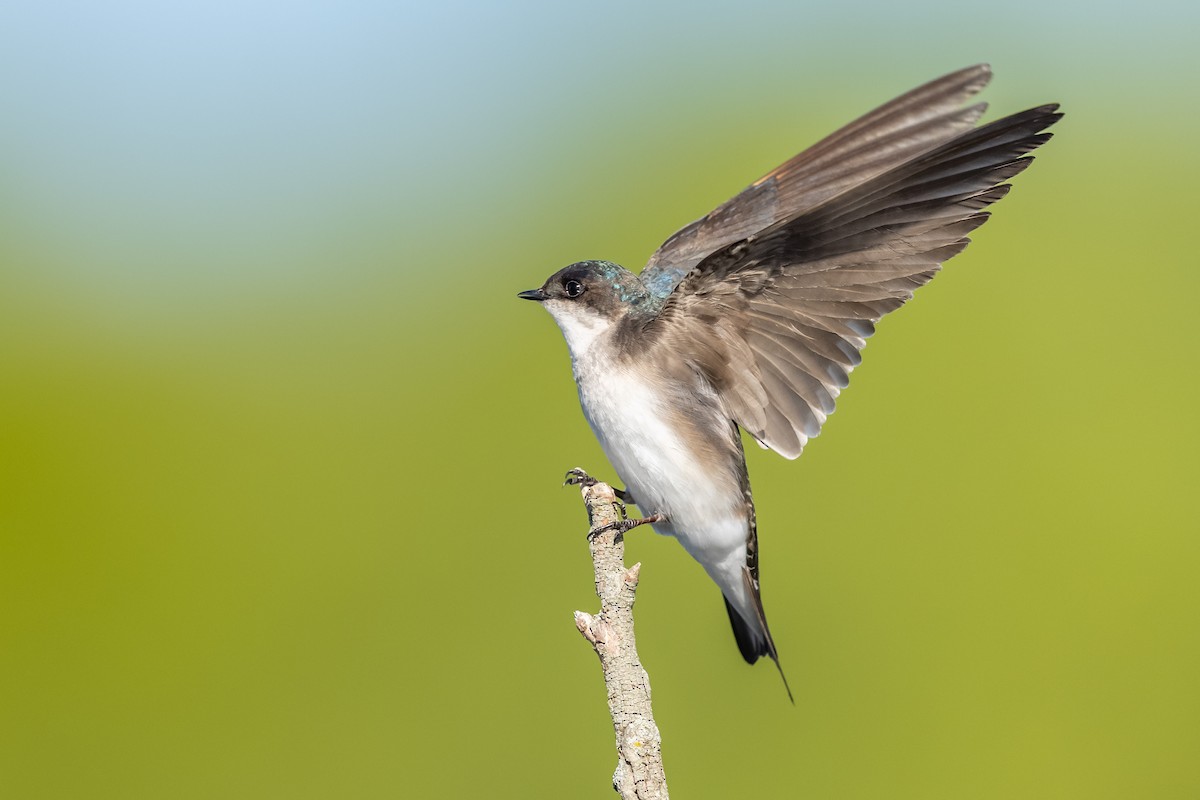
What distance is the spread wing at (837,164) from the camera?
2.62 meters

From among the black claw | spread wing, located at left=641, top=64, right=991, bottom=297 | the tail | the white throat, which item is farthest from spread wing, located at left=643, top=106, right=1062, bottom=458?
the tail

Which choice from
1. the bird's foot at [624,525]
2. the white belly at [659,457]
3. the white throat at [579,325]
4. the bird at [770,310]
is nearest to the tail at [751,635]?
the bird at [770,310]

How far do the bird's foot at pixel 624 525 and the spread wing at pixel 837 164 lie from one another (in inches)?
25.0

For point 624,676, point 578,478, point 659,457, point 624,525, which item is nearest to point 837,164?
point 659,457

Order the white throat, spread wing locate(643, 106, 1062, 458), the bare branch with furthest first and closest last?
the white throat, spread wing locate(643, 106, 1062, 458), the bare branch

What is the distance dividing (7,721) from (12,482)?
119cm

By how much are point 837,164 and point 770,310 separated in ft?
2.16

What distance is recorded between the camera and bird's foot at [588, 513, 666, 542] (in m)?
2.27

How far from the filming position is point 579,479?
2812 millimetres

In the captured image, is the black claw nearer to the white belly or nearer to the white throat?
the white belly

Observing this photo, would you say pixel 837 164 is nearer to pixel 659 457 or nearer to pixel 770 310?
pixel 770 310

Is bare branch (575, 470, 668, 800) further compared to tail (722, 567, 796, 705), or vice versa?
tail (722, 567, 796, 705)

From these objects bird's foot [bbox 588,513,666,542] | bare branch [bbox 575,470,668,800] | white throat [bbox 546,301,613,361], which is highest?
white throat [bbox 546,301,613,361]

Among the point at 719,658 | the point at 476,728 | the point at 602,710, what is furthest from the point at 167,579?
the point at 719,658
